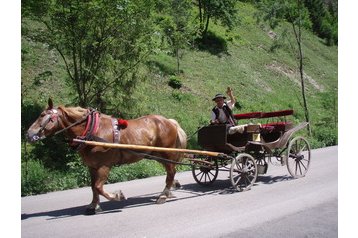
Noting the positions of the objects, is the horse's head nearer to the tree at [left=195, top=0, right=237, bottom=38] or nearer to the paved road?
the paved road

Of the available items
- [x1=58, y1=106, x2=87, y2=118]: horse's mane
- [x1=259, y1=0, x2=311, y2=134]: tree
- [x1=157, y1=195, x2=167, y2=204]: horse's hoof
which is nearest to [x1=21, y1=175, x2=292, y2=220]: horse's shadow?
[x1=157, y1=195, x2=167, y2=204]: horse's hoof

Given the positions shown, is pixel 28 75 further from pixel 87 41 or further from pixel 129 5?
pixel 129 5

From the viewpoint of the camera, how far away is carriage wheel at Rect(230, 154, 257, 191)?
8094 millimetres

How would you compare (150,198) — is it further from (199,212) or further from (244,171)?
(244,171)

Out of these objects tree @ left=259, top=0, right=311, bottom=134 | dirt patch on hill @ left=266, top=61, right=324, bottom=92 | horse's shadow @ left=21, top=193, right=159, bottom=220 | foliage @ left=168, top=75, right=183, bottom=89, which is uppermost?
tree @ left=259, top=0, right=311, bottom=134

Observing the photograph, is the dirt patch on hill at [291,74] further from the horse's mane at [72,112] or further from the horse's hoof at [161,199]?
the horse's mane at [72,112]

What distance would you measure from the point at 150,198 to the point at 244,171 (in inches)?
81.1

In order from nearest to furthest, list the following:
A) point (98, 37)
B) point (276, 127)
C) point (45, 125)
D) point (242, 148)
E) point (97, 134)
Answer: point (45, 125) → point (97, 134) → point (242, 148) → point (276, 127) → point (98, 37)

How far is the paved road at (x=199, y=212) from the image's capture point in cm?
554

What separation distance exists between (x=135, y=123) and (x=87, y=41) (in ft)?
14.2

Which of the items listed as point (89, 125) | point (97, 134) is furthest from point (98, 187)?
point (89, 125)

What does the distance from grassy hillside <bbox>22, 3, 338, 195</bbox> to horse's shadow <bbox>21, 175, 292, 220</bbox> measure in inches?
80.4

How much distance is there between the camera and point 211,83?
24.1 metres

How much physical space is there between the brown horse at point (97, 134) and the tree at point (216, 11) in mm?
27326
